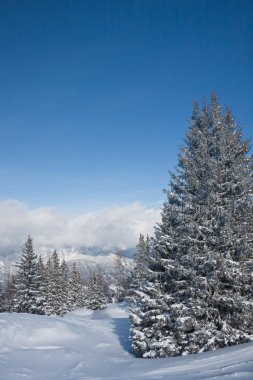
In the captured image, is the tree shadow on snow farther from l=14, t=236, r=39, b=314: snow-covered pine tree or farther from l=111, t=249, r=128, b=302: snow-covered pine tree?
l=111, t=249, r=128, b=302: snow-covered pine tree

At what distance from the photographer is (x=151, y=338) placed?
1916 centimetres

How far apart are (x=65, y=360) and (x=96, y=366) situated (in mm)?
1837

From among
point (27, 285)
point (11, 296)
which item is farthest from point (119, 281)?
point (27, 285)

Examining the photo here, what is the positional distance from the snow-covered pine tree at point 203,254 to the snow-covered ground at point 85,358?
6.12 ft

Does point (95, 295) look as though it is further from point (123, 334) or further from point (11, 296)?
point (123, 334)

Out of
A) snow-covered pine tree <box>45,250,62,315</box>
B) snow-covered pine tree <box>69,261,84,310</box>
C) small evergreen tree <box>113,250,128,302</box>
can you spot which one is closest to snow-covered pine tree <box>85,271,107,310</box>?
snow-covered pine tree <box>69,261,84,310</box>

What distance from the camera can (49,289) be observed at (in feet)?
179

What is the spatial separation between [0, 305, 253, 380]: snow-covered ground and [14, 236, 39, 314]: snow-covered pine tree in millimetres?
18037

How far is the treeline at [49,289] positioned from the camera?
44.2m

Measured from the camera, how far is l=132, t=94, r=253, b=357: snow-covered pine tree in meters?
17.3

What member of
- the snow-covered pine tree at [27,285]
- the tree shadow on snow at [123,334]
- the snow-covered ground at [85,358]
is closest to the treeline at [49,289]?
the snow-covered pine tree at [27,285]

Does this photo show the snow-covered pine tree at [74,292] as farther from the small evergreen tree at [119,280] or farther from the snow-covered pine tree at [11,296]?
the snow-covered pine tree at [11,296]

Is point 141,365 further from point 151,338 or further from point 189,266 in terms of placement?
point 189,266

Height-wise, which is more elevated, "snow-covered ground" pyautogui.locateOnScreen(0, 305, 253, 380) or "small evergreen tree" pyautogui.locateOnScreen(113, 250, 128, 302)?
"small evergreen tree" pyautogui.locateOnScreen(113, 250, 128, 302)
